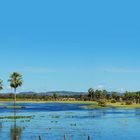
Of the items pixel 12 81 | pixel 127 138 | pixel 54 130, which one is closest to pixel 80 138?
pixel 127 138

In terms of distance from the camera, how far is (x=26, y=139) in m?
66.7

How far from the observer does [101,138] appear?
69188 millimetres

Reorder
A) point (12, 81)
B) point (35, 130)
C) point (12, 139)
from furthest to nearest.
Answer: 1. point (12, 81)
2. point (35, 130)
3. point (12, 139)

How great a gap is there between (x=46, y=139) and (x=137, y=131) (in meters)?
21.5

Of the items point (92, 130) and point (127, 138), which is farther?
point (92, 130)

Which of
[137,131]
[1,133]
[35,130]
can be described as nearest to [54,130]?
[35,130]

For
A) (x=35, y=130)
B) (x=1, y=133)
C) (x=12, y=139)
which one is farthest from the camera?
(x=35, y=130)

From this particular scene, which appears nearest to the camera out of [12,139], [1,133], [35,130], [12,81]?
[12,139]

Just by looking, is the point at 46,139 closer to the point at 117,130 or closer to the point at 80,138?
the point at 80,138

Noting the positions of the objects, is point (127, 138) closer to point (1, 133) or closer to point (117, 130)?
point (117, 130)

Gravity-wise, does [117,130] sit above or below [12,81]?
below

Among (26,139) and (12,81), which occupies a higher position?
(12,81)

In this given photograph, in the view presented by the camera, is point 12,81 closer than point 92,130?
No

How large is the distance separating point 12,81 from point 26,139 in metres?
116
